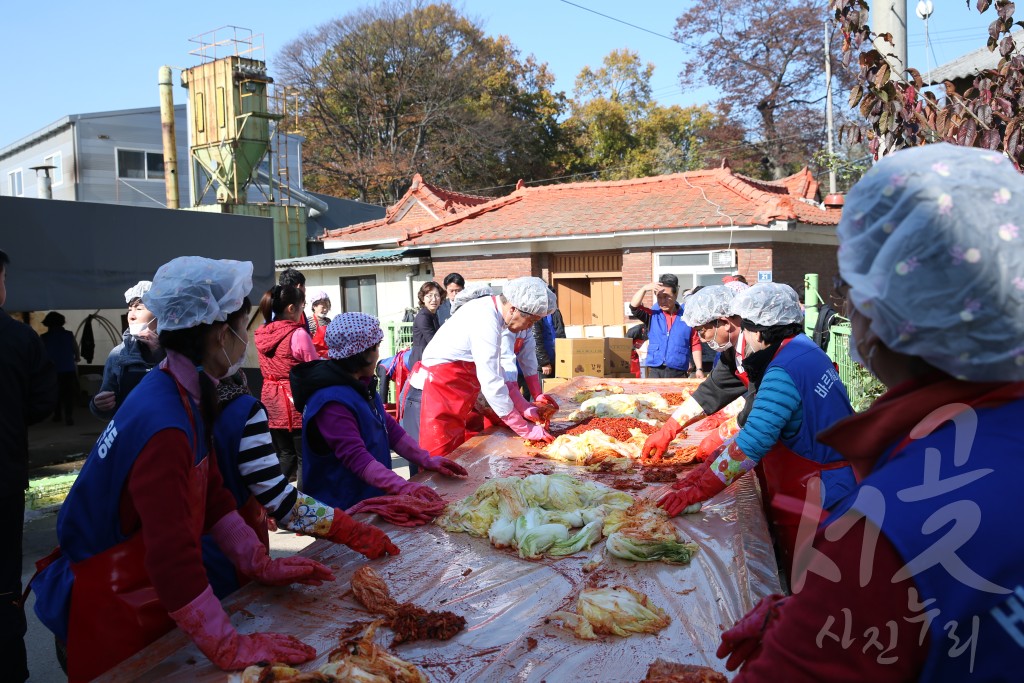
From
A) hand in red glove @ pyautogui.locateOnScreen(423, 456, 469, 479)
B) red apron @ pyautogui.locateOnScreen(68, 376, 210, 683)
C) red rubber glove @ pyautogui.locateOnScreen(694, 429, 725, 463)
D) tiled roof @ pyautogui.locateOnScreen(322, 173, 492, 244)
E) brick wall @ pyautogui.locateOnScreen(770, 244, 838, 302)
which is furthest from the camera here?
tiled roof @ pyautogui.locateOnScreen(322, 173, 492, 244)

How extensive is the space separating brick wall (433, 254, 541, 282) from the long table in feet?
43.5

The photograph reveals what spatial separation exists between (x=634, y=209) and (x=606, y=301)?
6.79 ft

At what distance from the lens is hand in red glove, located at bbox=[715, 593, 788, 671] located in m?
1.40

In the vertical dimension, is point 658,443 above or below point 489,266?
below

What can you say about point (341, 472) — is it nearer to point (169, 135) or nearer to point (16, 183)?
point (169, 135)

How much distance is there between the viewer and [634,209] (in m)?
15.8

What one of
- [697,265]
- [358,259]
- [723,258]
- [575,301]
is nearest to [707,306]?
[723,258]

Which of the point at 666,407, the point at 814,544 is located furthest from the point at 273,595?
the point at 666,407

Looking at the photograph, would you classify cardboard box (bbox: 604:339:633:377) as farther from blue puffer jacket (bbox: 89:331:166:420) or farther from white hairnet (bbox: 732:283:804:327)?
white hairnet (bbox: 732:283:804:327)

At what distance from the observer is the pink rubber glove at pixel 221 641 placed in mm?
1913

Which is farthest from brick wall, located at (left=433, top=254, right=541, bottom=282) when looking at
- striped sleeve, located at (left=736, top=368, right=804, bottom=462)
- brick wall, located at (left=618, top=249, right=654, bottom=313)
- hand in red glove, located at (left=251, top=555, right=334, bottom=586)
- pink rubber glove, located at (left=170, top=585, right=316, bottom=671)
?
pink rubber glove, located at (left=170, top=585, right=316, bottom=671)

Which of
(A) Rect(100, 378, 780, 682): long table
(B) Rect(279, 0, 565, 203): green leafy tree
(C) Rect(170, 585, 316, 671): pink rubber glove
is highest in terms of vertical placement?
(B) Rect(279, 0, 565, 203): green leafy tree

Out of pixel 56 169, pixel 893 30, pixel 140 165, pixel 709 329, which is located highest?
pixel 140 165

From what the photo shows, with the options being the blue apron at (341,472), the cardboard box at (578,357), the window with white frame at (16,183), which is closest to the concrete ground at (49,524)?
the blue apron at (341,472)
